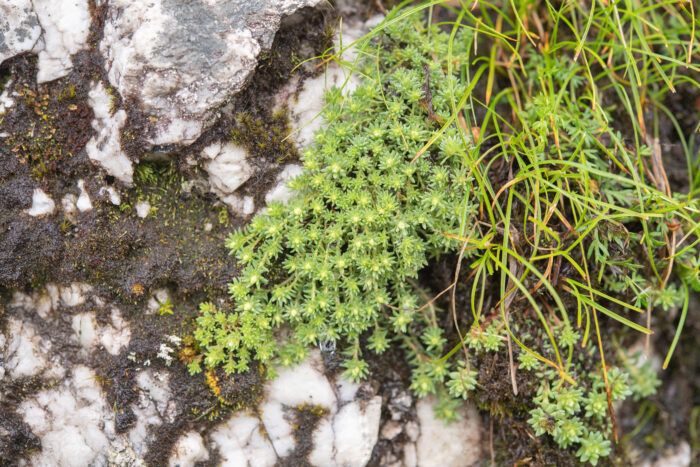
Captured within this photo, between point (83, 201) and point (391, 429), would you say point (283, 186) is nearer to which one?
point (83, 201)

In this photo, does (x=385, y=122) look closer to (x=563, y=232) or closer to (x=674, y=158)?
(x=563, y=232)

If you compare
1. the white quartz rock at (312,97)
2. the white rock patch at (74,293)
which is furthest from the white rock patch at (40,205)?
the white quartz rock at (312,97)

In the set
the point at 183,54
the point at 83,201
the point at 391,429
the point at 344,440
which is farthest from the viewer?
the point at 391,429

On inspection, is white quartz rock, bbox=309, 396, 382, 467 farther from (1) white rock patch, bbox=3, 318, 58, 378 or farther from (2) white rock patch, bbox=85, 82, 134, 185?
(2) white rock patch, bbox=85, 82, 134, 185

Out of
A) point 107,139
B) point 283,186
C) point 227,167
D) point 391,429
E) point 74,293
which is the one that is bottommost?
point 391,429

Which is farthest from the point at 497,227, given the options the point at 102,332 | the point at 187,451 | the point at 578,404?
the point at 102,332
